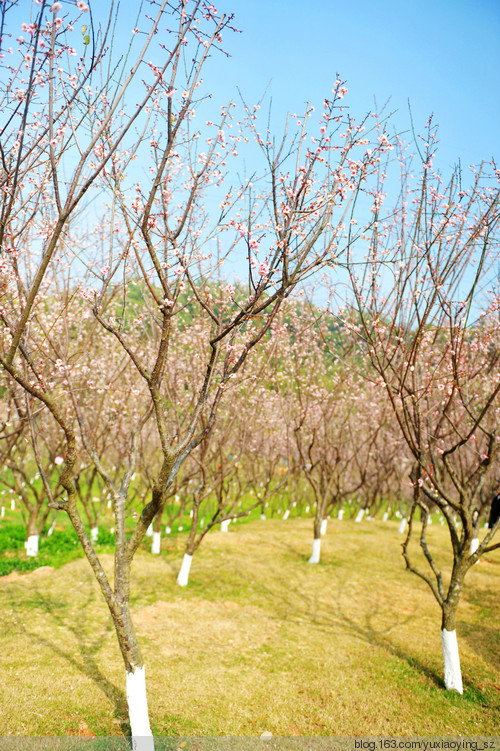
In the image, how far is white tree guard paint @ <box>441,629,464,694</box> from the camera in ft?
23.7

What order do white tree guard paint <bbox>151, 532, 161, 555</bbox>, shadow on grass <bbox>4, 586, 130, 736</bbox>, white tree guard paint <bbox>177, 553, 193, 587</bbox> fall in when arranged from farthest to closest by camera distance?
1. white tree guard paint <bbox>151, 532, 161, 555</bbox>
2. white tree guard paint <bbox>177, 553, 193, 587</bbox>
3. shadow on grass <bbox>4, 586, 130, 736</bbox>

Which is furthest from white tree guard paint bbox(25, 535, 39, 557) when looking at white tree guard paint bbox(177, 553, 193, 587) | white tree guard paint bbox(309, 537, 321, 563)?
white tree guard paint bbox(309, 537, 321, 563)

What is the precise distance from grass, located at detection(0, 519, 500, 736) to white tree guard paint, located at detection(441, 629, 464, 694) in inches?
5.9

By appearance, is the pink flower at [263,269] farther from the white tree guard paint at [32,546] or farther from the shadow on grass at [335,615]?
the white tree guard paint at [32,546]

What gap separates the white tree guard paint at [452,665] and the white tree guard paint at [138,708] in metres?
4.48

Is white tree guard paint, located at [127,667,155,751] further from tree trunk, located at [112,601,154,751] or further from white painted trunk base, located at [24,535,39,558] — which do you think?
white painted trunk base, located at [24,535,39,558]

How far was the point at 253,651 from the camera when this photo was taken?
826 cm

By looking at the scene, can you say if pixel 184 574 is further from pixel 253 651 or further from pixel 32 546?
pixel 32 546

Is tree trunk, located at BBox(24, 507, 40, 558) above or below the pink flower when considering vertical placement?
below

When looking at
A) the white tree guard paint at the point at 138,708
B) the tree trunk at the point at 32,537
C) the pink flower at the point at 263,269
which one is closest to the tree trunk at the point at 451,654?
the white tree guard paint at the point at 138,708

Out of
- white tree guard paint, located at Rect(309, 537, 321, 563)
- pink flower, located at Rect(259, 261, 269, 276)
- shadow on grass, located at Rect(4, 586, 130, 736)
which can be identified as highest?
pink flower, located at Rect(259, 261, 269, 276)

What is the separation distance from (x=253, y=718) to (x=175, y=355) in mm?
8199

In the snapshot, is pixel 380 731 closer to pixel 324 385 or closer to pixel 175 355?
pixel 175 355

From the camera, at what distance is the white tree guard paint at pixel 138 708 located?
5.22 metres
